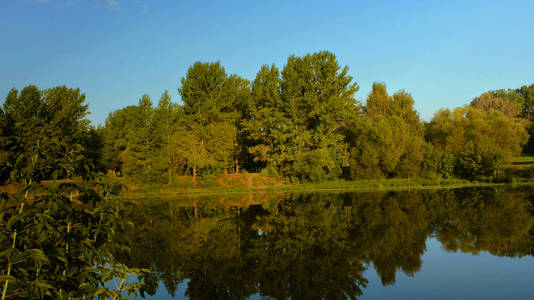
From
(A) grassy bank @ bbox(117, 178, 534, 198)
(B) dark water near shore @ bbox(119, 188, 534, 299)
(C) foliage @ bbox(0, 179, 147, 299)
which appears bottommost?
(B) dark water near shore @ bbox(119, 188, 534, 299)

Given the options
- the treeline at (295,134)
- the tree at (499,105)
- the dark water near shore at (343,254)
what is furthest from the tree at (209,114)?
the tree at (499,105)

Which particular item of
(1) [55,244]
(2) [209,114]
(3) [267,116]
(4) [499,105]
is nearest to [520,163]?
(4) [499,105]

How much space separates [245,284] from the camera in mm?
8703

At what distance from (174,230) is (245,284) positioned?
27.9 ft

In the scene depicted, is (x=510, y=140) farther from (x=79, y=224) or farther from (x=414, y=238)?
(x=79, y=224)

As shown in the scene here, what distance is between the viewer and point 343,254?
10.9 metres

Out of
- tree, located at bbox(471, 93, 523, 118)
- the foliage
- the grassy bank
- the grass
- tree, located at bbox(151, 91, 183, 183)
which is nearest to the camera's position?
the foliage

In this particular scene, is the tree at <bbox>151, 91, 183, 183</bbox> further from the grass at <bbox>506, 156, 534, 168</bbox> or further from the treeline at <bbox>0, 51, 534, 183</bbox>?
the grass at <bbox>506, 156, 534, 168</bbox>

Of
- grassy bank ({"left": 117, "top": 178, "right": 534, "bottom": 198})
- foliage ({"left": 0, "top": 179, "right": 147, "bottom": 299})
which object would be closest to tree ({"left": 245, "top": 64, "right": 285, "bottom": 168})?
grassy bank ({"left": 117, "top": 178, "right": 534, "bottom": 198})

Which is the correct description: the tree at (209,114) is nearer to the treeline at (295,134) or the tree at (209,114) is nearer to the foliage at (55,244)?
the treeline at (295,134)

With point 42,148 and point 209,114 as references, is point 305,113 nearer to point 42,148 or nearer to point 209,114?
point 209,114

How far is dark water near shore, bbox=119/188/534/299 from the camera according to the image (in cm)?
817

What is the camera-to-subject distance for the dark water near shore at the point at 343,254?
8172 millimetres

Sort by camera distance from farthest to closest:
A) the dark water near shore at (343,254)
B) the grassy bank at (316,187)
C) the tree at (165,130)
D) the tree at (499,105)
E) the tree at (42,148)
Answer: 1. the tree at (499,105)
2. the tree at (165,130)
3. the grassy bank at (316,187)
4. the dark water near shore at (343,254)
5. the tree at (42,148)
